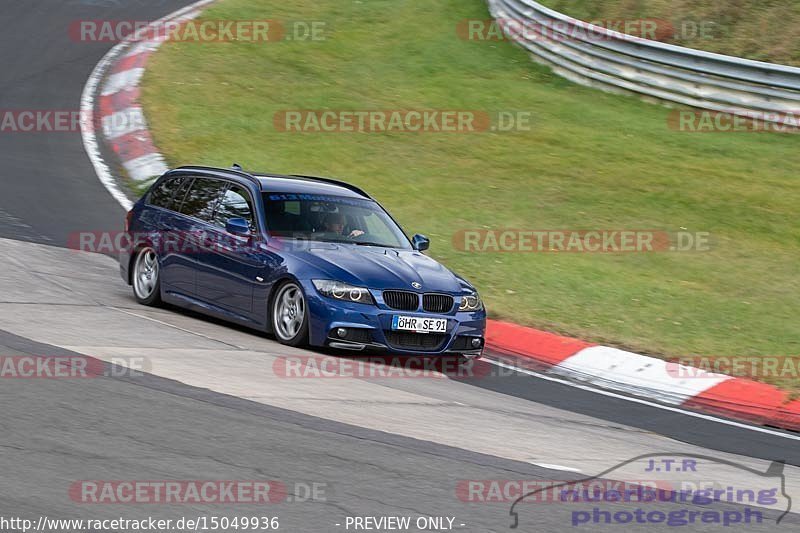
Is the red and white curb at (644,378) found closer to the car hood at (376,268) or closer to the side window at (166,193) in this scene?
the car hood at (376,268)

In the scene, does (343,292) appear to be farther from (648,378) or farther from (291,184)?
(648,378)

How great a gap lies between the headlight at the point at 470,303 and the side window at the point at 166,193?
11.0 ft

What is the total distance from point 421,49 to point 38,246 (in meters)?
12.6

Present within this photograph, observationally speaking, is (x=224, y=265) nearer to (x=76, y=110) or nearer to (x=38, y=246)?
(x=38, y=246)

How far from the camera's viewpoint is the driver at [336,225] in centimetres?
1093

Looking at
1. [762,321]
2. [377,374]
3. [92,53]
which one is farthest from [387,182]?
[92,53]

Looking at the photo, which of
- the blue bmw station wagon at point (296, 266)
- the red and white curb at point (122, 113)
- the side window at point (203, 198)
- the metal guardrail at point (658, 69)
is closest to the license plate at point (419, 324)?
the blue bmw station wagon at point (296, 266)

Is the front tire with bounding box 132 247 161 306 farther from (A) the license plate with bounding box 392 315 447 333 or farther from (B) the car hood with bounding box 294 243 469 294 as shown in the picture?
(A) the license plate with bounding box 392 315 447 333

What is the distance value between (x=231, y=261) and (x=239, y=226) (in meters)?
0.36

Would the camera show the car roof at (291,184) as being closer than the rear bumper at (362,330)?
No

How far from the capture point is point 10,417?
22.1 feet

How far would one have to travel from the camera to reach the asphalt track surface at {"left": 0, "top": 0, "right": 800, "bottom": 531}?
5.91m

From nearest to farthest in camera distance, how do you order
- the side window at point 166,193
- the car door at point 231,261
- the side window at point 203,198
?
the car door at point 231,261, the side window at point 203,198, the side window at point 166,193

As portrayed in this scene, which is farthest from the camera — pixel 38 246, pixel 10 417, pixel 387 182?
pixel 387 182
